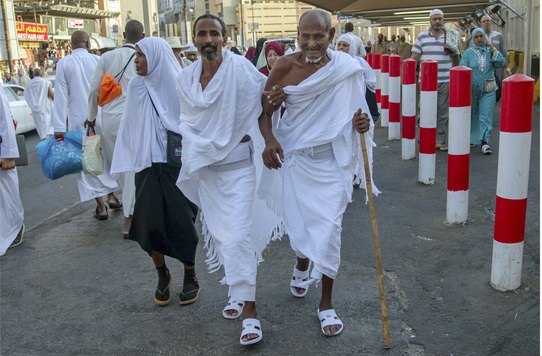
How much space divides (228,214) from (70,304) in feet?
4.91

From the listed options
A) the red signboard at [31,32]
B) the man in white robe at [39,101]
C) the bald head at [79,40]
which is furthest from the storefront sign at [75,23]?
the bald head at [79,40]

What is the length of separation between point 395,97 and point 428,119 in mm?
2806

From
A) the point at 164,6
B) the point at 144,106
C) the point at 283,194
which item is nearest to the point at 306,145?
the point at 283,194

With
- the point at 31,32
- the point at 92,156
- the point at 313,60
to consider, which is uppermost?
the point at 31,32

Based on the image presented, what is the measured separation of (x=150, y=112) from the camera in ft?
14.1

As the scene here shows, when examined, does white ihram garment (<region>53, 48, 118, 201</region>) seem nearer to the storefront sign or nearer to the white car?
the white car

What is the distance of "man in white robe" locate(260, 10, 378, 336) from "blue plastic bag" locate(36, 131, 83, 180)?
3083mm

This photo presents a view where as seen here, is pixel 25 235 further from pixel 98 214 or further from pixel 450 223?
pixel 450 223

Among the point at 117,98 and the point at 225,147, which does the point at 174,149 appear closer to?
the point at 225,147

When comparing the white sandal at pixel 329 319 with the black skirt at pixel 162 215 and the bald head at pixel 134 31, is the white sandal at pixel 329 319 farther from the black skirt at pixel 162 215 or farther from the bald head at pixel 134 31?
the bald head at pixel 134 31

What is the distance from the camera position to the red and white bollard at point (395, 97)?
9.81 m

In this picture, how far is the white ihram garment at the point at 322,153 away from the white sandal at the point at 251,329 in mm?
451

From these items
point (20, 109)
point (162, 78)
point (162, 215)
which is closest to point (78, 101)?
point (162, 78)

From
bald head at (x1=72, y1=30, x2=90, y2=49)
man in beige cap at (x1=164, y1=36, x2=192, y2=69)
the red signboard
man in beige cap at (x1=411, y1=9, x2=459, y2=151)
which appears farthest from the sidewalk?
the red signboard
